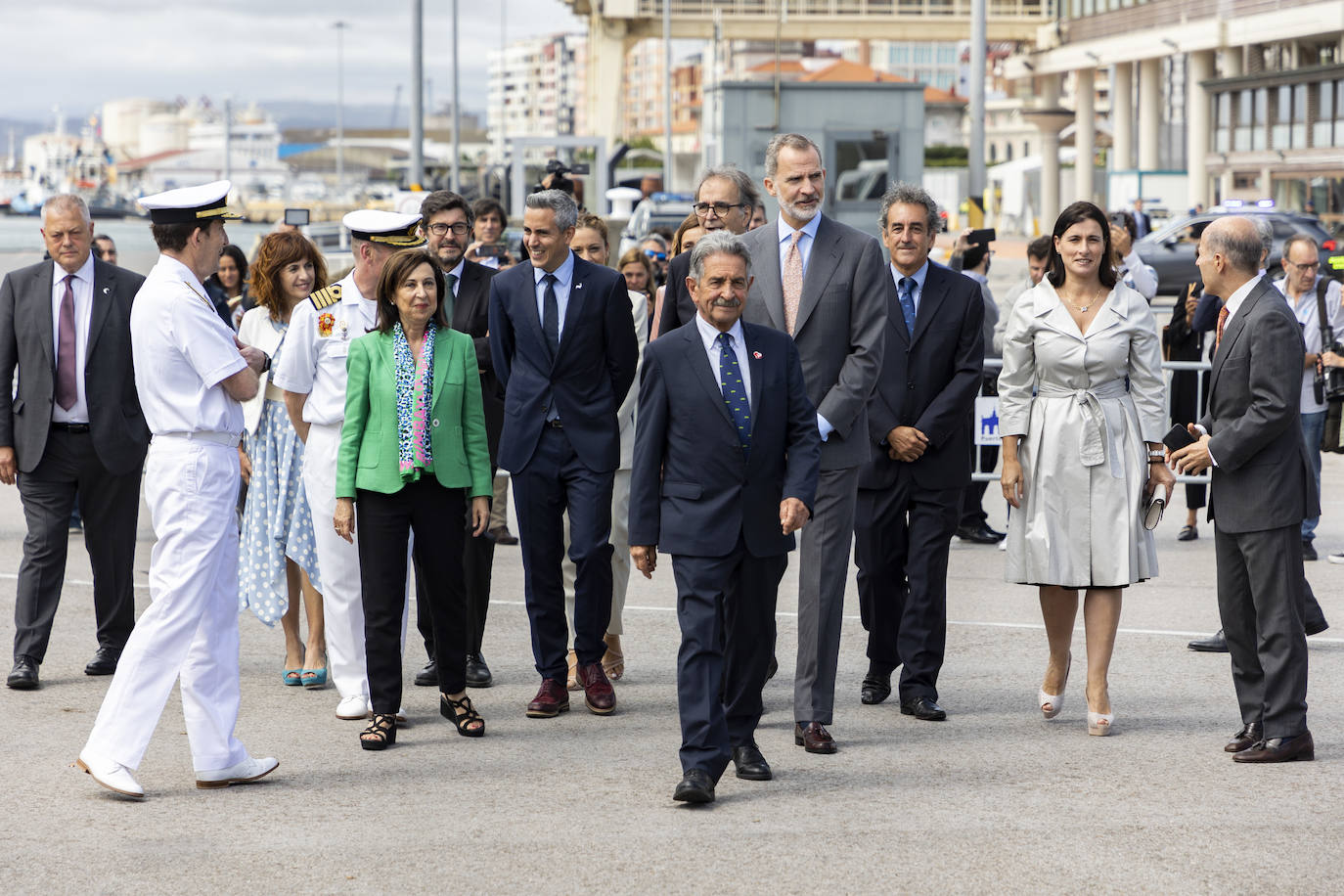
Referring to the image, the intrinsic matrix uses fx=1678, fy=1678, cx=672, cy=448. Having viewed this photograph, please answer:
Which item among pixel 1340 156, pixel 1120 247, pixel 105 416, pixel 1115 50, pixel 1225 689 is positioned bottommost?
pixel 1225 689

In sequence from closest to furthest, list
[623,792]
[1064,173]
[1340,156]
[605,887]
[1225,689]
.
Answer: [605,887] → [623,792] → [1225,689] → [1340,156] → [1064,173]

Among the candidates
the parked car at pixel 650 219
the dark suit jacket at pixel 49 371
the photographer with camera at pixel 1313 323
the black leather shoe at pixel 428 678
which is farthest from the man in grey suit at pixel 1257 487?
the parked car at pixel 650 219

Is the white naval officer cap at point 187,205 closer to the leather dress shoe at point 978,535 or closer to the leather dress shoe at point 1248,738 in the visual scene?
the leather dress shoe at point 1248,738

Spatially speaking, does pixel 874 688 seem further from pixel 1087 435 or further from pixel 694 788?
pixel 694 788

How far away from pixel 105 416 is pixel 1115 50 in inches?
2209

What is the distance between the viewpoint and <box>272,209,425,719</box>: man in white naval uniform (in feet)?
22.7

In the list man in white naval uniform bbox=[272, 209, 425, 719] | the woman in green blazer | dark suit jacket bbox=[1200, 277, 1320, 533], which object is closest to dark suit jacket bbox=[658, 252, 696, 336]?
the woman in green blazer

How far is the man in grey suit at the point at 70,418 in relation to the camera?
25.3 ft

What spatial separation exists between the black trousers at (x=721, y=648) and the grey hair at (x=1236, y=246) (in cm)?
209

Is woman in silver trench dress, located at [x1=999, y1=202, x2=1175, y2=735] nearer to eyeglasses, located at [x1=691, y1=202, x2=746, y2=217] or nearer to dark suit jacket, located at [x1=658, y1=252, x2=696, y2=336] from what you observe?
dark suit jacket, located at [x1=658, y1=252, x2=696, y2=336]

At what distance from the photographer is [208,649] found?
19.5 feet

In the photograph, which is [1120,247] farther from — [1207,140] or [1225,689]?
[1207,140]

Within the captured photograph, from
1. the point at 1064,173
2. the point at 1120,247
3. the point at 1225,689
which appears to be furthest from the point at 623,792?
the point at 1064,173

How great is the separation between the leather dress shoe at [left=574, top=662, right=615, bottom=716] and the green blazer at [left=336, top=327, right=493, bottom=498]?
3.46 ft
